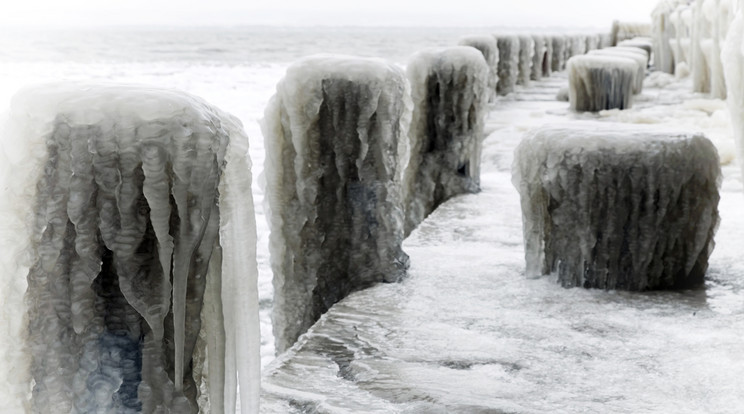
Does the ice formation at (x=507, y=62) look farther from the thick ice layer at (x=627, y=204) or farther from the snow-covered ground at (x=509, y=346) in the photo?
the thick ice layer at (x=627, y=204)

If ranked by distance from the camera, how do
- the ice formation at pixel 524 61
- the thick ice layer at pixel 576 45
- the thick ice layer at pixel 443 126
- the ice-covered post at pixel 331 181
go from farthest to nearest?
the thick ice layer at pixel 576 45
the ice formation at pixel 524 61
the thick ice layer at pixel 443 126
the ice-covered post at pixel 331 181

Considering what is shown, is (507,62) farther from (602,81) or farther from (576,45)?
(576,45)

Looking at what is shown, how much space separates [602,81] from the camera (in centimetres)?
876

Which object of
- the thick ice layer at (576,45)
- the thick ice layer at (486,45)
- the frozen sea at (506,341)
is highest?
the thick ice layer at (486,45)

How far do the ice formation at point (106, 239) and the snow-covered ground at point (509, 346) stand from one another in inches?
26.9

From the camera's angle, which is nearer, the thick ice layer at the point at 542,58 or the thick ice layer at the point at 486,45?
the thick ice layer at the point at 486,45

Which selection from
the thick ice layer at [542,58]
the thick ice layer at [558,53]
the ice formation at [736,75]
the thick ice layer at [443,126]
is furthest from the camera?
the thick ice layer at [558,53]

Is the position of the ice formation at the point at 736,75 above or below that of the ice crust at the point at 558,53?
above

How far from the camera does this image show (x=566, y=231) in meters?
3.07

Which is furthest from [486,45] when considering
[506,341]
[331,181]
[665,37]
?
[665,37]

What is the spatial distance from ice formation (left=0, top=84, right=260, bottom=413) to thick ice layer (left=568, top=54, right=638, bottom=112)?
775cm

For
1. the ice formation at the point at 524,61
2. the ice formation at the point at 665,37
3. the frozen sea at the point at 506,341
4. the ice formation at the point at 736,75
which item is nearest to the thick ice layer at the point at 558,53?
the ice formation at the point at 665,37

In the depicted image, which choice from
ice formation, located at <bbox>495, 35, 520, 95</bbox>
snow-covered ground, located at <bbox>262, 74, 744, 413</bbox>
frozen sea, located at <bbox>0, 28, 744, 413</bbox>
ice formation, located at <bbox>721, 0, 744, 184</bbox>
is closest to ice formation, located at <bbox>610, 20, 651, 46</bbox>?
ice formation, located at <bbox>495, 35, 520, 95</bbox>

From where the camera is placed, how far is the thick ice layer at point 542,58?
13773 millimetres
